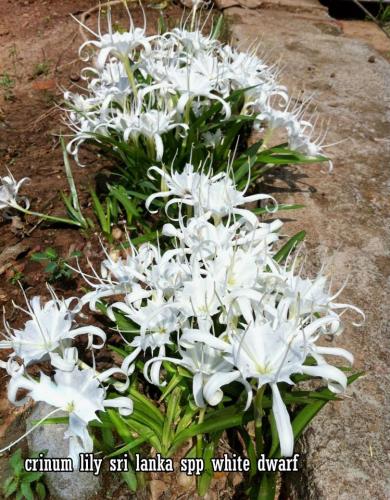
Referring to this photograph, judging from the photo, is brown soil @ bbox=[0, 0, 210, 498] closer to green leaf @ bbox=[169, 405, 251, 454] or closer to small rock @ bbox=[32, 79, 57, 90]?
small rock @ bbox=[32, 79, 57, 90]

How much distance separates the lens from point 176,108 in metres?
1.98

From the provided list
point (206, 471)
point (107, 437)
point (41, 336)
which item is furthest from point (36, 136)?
point (206, 471)

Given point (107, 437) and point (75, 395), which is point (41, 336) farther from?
point (107, 437)

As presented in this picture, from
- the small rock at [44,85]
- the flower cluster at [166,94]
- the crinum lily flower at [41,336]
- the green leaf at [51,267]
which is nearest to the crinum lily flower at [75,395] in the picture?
the crinum lily flower at [41,336]

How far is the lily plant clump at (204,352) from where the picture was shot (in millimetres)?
1035

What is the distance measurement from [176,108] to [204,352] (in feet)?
3.95

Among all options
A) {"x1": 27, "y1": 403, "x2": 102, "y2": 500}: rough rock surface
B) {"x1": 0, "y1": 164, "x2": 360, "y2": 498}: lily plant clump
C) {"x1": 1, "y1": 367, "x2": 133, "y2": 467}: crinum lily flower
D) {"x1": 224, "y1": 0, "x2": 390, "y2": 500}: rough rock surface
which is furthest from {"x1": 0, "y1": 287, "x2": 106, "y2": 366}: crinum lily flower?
{"x1": 224, "y1": 0, "x2": 390, "y2": 500}: rough rock surface

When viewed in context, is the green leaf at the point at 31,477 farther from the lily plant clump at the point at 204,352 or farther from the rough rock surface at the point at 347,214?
the rough rock surface at the point at 347,214

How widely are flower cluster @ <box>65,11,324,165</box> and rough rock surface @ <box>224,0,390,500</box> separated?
0.32 meters

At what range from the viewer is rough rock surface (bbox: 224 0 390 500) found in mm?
1263

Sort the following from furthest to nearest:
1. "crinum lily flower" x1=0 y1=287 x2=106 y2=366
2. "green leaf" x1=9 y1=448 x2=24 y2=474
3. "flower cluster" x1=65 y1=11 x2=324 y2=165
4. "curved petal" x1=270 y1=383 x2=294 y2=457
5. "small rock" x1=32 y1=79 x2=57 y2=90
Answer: "small rock" x1=32 y1=79 x2=57 y2=90 < "flower cluster" x1=65 y1=11 x2=324 y2=165 < "green leaf" x1=9 y1=448 x2=24 y2=474 < "crinum lily flower" x1=0 y1=287 x2=106 y2=366 < "curved petal" x1=270 y1=383 x2=294 y2=457

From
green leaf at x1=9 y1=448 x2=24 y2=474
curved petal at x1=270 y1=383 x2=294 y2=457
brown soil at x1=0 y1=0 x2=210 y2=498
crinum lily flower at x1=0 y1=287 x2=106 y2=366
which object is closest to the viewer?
curved petal at x1=270 y1=383 x2=294 y2=457

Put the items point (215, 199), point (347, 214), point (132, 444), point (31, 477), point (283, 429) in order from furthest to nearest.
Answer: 1. point (347, 214)
2. point (215, 199)
3. point (31, 477)
4. point (132, 444)
5. point (283, 429)

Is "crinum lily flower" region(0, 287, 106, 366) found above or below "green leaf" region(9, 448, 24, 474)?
above
